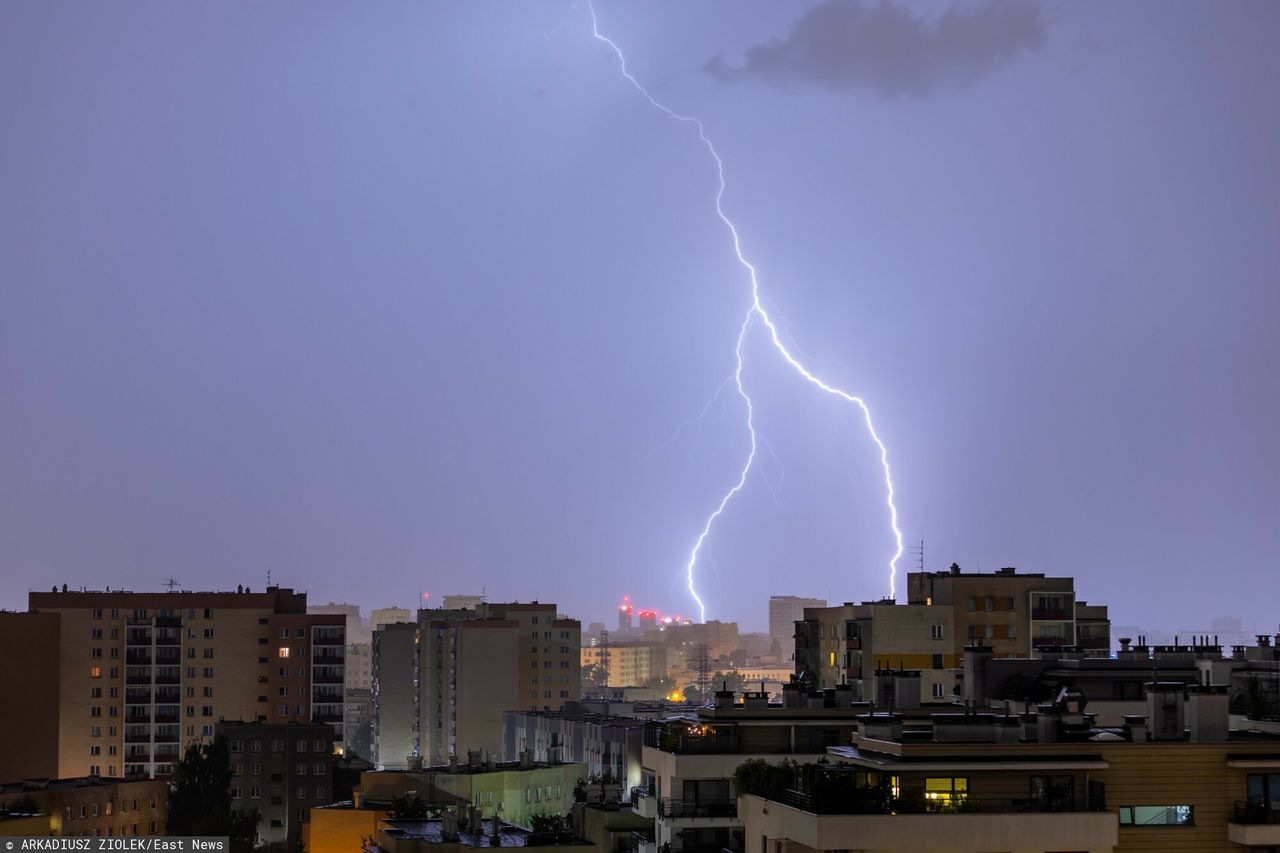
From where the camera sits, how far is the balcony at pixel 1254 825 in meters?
19.5

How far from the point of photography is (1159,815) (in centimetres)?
1984

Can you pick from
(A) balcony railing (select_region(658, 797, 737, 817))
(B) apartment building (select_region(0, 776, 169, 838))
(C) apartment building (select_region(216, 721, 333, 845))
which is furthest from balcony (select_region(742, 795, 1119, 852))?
(C) apartment building (select_region(216, 721, 333, 845))

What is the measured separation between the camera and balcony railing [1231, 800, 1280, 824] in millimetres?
19625

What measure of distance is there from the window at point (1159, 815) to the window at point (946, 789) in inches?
67.9

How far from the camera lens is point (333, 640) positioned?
86312mm

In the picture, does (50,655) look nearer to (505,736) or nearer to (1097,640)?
(505,736)

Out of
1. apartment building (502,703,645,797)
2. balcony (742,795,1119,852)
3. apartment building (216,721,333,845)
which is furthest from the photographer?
apartment building (216,721,333,845)

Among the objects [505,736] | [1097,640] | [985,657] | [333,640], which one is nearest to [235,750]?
[333,640]

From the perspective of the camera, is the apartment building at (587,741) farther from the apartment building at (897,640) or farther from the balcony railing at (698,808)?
the balcony railing at (698,808)

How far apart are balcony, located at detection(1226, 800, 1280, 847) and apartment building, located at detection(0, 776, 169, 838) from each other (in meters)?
33.4

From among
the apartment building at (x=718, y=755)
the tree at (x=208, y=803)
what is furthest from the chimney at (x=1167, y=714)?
the tree at (x=208, y=803)

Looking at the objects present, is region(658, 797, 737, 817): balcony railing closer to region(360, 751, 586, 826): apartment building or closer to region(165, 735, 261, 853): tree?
region(360, 751, 586, 826): apartment building

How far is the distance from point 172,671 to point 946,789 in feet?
237

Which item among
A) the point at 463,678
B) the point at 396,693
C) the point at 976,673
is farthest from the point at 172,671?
the point at 976,673
